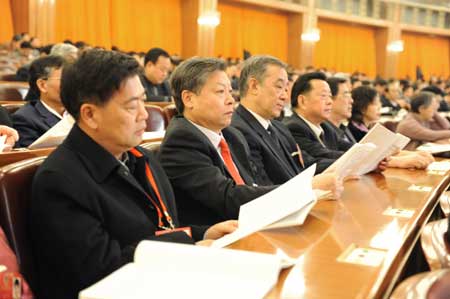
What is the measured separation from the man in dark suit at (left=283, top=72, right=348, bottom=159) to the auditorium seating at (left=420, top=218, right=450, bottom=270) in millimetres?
1633

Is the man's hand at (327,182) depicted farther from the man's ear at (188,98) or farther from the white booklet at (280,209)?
the man's ear at (188,98)

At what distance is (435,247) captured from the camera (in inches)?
46.3

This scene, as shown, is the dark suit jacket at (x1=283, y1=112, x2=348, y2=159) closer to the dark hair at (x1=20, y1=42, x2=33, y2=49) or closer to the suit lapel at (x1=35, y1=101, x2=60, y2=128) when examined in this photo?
the suit lapel at (x1=35, y1=101, x2=60, y2=128)

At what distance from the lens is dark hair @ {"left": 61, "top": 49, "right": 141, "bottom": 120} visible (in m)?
1.37

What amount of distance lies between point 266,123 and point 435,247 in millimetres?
1399

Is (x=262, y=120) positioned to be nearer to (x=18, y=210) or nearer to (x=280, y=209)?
(x=280, y=209)

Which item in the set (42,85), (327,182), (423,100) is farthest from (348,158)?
(423,100)

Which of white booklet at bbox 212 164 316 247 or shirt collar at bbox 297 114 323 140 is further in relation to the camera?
shirt collar at bbox 297 114 323 140

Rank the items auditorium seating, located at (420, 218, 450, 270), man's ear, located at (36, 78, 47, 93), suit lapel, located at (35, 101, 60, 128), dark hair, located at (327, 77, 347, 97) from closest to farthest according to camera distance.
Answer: auditorium seating, located at (420, 218, 450, 270) < suit lapel, located at (35, 101, 60, 128) < man's ear, located at (36, 78, 47, 93) < dark hair, located at (327, 77, 347, 97)

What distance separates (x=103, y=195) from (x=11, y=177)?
8.4 inches

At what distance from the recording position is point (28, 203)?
4.26 ft

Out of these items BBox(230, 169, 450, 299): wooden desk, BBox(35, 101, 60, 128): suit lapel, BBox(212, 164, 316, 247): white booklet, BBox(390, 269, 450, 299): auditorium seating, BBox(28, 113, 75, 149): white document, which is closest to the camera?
BBox(390, 269, 450, 299): auditorium seating

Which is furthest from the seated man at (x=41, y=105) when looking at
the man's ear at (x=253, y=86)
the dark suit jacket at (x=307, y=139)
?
the dark suit jacket at (x=307, y=139)

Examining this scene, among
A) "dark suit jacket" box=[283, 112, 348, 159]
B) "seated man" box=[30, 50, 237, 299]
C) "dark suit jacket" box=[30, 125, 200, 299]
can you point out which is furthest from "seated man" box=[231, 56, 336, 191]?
"dark suit jacket" box=[30, 125, 200, 299]
